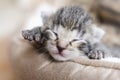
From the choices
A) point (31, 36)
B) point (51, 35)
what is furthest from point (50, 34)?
point (31, 36)

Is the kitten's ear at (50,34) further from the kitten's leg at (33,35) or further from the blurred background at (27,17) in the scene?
the blurred background at (27,17)

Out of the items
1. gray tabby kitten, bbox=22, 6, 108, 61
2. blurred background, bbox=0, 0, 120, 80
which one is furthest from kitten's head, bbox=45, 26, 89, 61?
blurred background, bbox=0, 0, 120, 80

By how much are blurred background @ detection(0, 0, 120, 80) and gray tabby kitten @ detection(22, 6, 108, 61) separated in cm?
23

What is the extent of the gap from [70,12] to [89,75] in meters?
0.28

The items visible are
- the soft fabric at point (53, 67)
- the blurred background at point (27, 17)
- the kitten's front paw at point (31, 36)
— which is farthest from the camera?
the blurred background at point (27, 17)

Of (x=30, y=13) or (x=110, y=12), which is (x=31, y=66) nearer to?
(x=30, y=13)

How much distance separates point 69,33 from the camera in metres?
1.01

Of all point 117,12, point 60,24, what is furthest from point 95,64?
point 117,12

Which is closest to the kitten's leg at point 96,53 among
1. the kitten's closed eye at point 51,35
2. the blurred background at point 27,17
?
the kitten's closed eye at point 51,35

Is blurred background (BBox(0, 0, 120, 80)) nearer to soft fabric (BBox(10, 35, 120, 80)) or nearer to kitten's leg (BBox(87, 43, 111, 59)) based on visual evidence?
soft fabric (BBox(10, 35, 120, 80))

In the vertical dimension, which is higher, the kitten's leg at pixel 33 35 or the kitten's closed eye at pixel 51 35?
the kitten's closed eye at pixel 51 35

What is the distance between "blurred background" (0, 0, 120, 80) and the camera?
146cm

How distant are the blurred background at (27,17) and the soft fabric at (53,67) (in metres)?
0.17

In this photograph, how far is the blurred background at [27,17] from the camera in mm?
1463
